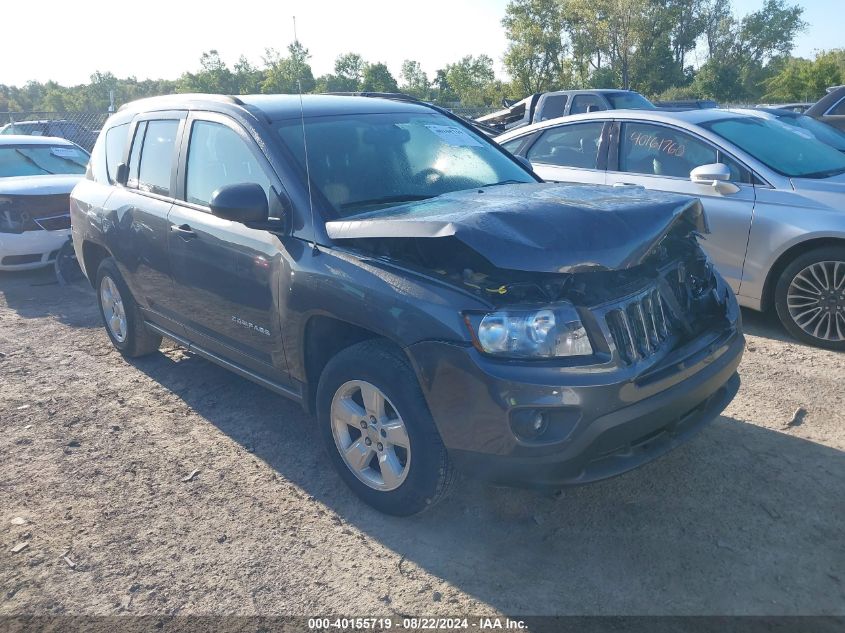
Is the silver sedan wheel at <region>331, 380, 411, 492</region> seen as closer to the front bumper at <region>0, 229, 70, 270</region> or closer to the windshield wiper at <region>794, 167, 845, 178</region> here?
the windshield wiper at <region>794, 167, 845, 178</region>

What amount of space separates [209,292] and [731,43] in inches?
3036

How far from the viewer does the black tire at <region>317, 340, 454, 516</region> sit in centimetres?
288

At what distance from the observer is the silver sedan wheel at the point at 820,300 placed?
4.80m

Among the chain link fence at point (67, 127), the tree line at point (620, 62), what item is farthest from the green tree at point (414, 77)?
the chain link fence at point (67, 127)

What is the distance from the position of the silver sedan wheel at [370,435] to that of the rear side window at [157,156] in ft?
6.78

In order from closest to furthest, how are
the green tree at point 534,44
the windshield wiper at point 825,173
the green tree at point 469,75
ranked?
1. the windshield wiper at point 825,173
2. the green tree at point 534,44
3. the green tree at point 469,75

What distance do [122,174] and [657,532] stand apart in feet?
13.8

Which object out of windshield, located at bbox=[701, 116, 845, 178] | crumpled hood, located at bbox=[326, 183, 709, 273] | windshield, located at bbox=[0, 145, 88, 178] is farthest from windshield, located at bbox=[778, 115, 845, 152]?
windshield, located at bbox=[0, 145, 88, 178]

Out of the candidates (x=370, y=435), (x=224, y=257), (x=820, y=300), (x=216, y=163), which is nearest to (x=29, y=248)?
(x=216, y=163)

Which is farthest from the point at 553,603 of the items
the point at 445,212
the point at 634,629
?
the point at 445,212

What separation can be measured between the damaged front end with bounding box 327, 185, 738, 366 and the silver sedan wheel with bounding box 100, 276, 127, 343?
9.31 feet

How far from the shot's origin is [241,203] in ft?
10.9

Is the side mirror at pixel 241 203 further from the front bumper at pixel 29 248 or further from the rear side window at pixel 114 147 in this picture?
the front bumper at pixel 29 248

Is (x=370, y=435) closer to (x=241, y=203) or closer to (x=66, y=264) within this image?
(x=241, y=203)
